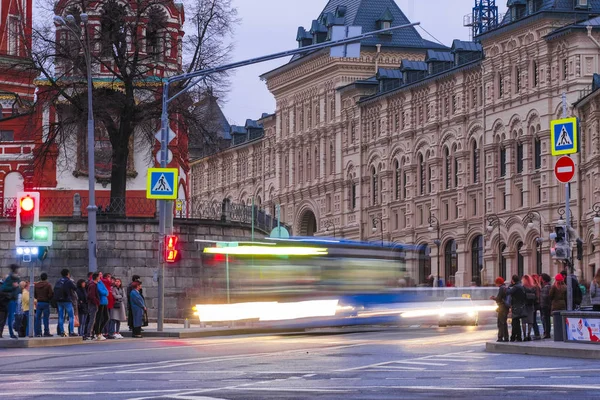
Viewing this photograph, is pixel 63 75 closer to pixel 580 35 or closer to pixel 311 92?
pixel 580 35

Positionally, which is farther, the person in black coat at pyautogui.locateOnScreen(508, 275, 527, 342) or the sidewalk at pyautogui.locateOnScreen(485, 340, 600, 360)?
the person in black coat at pyautogui.locateOnScreen(508, 275, 527, 342)

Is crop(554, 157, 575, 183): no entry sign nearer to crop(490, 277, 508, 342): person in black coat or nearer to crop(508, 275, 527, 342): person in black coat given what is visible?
crop(508, 275, 527, 342): person in black coat

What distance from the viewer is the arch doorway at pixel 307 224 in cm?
12419

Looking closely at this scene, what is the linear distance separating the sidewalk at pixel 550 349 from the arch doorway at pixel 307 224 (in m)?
93.2

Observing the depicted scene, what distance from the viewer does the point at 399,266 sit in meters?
43.4

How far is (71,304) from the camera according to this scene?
36250mm

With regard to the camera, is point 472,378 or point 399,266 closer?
point 472,378

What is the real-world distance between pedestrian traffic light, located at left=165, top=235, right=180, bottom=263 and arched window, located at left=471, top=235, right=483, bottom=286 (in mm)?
55680

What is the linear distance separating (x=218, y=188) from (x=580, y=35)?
211ft

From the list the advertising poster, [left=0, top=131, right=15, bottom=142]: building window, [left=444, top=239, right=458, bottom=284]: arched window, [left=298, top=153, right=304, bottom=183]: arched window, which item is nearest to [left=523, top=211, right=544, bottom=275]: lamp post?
[left=444, top=239, right=458, bottom=284]: arched window

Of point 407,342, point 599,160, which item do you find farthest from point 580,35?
point 407,342

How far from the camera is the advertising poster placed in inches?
1153

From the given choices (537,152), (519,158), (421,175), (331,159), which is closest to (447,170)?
(421,175)

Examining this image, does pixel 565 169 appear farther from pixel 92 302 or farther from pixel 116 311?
pixel 116 311
